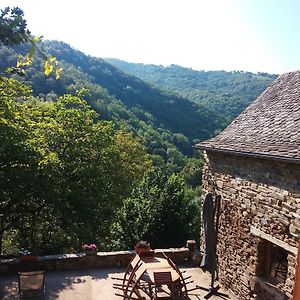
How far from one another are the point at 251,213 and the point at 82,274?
5043mm

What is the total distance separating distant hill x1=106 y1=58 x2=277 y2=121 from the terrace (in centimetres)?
6114

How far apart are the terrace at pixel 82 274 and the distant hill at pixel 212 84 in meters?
61.1

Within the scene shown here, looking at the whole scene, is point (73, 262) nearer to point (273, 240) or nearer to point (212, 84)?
point (273, 240)

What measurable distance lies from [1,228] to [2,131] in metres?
4.37

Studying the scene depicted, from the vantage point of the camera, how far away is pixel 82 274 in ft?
34.0

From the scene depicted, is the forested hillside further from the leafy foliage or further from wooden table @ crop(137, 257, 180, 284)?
wooden table @ crop(137, 257, 180, 284)

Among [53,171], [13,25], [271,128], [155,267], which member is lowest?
[155,267]

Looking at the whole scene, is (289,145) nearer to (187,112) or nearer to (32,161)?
(32,161)

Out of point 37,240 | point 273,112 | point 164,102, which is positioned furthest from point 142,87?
point 273,112

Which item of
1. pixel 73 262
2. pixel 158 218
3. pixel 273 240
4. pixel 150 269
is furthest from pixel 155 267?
pixel 158 218

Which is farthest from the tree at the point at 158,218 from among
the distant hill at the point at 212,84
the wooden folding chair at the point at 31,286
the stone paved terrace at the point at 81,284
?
the distant hill at the point at 212,84

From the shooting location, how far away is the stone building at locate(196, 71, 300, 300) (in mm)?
7434

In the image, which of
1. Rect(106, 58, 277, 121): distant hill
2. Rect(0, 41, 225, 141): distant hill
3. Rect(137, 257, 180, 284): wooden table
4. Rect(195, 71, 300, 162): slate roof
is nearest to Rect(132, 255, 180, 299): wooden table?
Rect(137, 257, 180, 284): wooden table

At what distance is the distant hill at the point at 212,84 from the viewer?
276 ft
